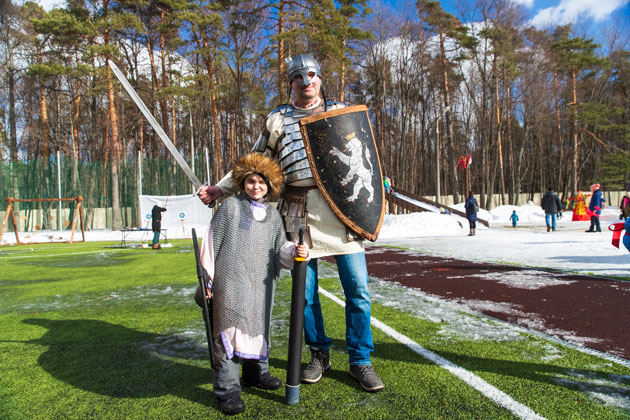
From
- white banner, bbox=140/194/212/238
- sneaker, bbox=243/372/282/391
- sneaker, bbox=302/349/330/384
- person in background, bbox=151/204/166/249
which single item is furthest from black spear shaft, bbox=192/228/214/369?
white banner, bbox=140/194/212/238

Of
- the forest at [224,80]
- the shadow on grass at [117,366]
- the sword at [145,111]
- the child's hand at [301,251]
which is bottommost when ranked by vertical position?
the shadow on grass at [117,366]

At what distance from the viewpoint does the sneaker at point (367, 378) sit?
225 cm

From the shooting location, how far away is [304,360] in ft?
9.19

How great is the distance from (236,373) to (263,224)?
82cm

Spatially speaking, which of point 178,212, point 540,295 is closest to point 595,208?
point 540,295

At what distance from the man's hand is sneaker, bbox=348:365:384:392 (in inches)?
51.9

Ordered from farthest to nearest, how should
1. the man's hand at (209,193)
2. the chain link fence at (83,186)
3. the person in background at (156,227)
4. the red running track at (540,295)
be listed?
the chain link fence at (83,186) < the person in background at (156,227) < the red running track at (540,295) < the man's hand at (209,193)

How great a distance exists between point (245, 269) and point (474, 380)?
1.49 metres

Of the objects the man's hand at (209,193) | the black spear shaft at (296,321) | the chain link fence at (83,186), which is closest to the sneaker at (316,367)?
the black spear shaft at (296,321)

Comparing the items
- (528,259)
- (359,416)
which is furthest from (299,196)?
(528,259)

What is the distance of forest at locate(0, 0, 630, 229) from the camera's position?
21.3 m

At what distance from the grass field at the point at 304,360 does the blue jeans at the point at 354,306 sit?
0.67ft

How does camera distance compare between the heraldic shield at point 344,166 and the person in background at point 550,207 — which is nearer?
the heraldic shield at point 344,166

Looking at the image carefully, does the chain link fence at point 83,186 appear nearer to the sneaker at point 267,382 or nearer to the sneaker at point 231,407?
the sneaker at point 267,382
